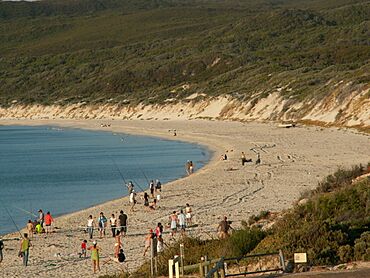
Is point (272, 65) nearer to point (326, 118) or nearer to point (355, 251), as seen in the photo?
point (326, 118)

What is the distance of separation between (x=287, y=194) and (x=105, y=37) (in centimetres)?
15538

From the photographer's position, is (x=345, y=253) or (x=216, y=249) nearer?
(x=345, y=253)

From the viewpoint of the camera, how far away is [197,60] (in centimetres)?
11488

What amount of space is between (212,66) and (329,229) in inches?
3878

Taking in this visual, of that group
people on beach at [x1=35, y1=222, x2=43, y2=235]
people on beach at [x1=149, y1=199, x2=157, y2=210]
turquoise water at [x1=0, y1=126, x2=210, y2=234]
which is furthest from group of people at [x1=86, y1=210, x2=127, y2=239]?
turquoise water at [x1=0, y1=126, x2=210, y2=234]

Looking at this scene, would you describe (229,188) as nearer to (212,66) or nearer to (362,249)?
(362,249)

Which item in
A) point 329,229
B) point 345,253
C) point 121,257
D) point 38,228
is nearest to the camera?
point 345,253

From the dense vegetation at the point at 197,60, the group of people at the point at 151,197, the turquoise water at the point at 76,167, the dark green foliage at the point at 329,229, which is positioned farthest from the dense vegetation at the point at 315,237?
the dense vegetation at the point at 197,60

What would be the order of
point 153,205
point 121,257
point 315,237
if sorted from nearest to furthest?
1. point 315,237
2. point 121,257
3. point 153,205

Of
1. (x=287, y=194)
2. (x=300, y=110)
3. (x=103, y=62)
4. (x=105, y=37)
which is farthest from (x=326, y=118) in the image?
(x=105, y=37)

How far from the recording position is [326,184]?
21.0m

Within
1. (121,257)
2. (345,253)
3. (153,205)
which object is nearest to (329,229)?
(345,253)

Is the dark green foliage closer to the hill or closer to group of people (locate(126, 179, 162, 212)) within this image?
group of people (locate(126, 179, 162, 212))

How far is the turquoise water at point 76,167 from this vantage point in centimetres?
3431
